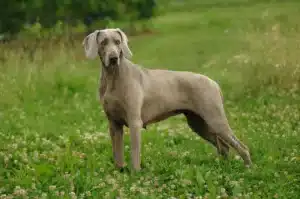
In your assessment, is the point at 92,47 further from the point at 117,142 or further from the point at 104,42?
the point at 117,142

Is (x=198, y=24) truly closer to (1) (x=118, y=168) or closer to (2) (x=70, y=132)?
(2) (x=70, y=132)

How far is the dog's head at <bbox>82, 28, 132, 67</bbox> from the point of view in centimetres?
675

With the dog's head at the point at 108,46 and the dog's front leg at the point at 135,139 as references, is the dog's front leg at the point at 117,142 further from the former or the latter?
the dog's head at the point at 108,46

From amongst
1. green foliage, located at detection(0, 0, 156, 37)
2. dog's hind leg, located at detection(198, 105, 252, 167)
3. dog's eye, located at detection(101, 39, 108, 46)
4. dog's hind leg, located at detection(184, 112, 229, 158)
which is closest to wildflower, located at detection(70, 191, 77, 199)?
dog's eye, located at detection(101, 39, 108, 46)

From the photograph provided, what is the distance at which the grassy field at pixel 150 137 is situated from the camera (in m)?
6.68

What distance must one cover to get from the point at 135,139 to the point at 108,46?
43.6 inches

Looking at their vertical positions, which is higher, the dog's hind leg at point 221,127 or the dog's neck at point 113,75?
the dog's neck at point 113,75

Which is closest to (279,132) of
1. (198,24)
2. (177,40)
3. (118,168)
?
(118,168)

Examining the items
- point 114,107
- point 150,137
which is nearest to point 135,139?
point 114,107

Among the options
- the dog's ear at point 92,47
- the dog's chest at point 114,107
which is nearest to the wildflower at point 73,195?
the dog's chest at point 114,107

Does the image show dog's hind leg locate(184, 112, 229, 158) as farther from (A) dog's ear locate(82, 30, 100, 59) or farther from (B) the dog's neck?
(A) dog's ear locate(82, 30, 100, 59)

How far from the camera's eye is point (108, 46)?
6789 mm

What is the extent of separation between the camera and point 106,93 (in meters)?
7.08

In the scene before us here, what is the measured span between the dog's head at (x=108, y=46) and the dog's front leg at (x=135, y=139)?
699mm
